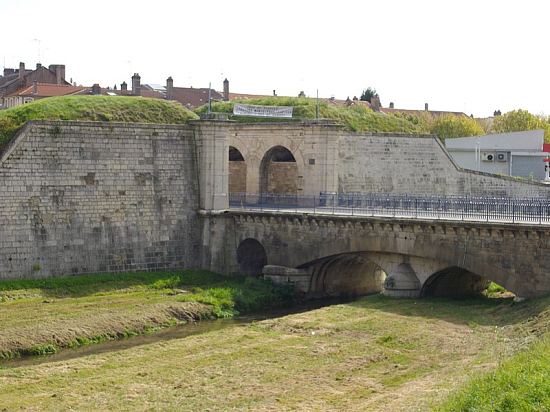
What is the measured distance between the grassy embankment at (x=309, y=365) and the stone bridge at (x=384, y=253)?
1524 millimetres

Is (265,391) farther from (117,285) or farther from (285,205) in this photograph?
(285,205)

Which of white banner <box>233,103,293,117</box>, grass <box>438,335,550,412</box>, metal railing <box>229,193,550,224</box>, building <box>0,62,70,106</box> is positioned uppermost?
building <box>0,62,70,106</box>

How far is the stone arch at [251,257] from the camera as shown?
43.3 metres

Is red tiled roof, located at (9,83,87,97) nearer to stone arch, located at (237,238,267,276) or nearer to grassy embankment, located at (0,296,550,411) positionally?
stone arch, located at (237,238,267,276)

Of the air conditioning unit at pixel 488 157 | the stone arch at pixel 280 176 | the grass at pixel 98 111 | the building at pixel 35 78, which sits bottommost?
the stone arch at pixel 280 176

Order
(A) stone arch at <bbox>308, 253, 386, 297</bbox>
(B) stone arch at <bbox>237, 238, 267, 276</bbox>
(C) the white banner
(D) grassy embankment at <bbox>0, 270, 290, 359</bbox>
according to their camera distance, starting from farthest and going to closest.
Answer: (C) the white banner, (B) stone arch at <bbox>237, 238, 267, 276</bbox>, (A) stone arch at <bbox>308, 253, 386, 297</bbox>, (D) grassy embankment at <bbox>0, 270, 290, 359</bbox>

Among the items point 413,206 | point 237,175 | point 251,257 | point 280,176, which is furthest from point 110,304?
point 237,175

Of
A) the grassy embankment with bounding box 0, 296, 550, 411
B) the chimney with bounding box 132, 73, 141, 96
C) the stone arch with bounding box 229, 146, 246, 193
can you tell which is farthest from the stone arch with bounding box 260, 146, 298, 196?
the chimney with bounding box 132, 73, 141, 96

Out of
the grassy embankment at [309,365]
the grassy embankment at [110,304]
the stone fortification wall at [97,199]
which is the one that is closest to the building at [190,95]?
the stone fortification wall at [97,199]

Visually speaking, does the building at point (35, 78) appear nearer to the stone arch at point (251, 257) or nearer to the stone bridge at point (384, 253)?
the stone arch at point (251, 257)

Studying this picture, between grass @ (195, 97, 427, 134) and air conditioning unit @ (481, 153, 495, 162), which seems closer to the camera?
grass @ (195, 97, 427, 134)

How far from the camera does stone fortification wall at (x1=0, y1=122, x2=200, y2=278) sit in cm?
3700

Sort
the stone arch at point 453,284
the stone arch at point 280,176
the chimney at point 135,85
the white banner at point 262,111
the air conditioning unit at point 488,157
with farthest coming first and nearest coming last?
the chimney at point 135,85 < the air conditioning unit at point 488,157 < the white banner at point 262,111 < the stone arch at point 280,176 < the stone arch at point 453,284

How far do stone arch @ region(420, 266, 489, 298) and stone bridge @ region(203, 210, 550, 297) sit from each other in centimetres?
4
